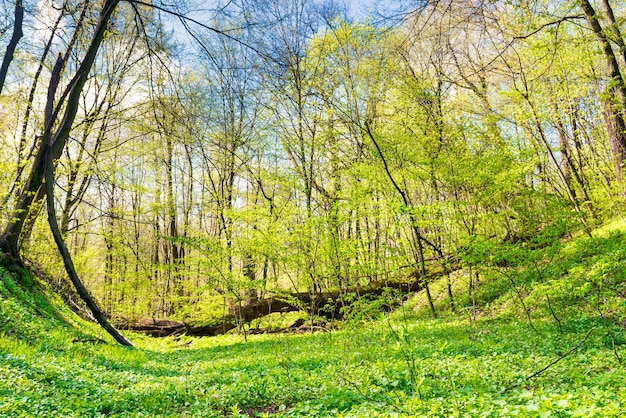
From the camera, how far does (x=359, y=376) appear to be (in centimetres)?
427

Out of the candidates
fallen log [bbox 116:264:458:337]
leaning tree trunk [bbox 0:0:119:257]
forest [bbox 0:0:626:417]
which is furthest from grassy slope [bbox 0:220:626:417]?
fallen log [bbox 116:264:458:337]

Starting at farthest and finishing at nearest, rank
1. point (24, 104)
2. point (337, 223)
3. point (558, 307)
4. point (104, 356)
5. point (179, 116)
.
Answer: point (24, 104)
point (337, 223)
point (558, 307)
point (104, 356)
point (179, 116)

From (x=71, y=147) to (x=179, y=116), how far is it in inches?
464

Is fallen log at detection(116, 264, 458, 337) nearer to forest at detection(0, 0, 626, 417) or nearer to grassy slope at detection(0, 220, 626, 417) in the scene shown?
forest at detection(0, 0, 626, 417)

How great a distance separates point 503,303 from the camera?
32.6ft

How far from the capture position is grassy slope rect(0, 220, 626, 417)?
2881mm

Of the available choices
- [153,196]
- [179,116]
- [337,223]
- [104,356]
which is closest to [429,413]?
[179,116]

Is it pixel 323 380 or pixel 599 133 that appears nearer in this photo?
pixel 323 380

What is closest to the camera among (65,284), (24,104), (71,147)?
(24,104)

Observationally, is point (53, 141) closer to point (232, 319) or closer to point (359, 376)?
point (359, 376)

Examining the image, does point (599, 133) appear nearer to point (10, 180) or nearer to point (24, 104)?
point (10, 180)

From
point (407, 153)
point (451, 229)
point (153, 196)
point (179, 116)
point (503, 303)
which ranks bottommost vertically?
point (503, 303)

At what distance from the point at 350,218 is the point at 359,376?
18.7 ft

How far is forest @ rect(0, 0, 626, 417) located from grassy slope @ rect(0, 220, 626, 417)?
0.12 ft
